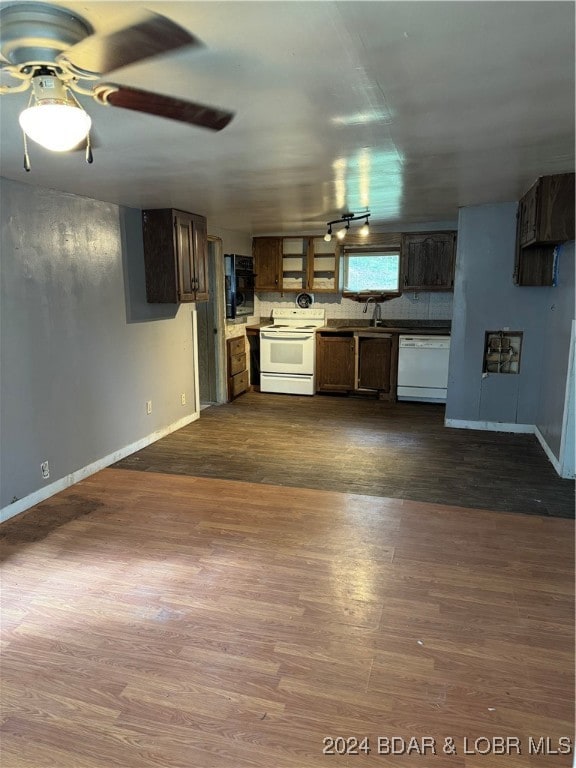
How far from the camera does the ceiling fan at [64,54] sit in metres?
1.23

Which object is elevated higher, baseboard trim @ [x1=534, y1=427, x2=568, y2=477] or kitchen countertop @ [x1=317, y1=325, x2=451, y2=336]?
kitchen countertop @ [x1=317, y1=325, x2=451, y2=336]

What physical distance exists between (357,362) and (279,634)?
470 centimetres

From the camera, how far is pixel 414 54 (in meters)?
1.49

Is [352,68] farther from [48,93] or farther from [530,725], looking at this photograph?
[530,725]

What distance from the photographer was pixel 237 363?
652cm

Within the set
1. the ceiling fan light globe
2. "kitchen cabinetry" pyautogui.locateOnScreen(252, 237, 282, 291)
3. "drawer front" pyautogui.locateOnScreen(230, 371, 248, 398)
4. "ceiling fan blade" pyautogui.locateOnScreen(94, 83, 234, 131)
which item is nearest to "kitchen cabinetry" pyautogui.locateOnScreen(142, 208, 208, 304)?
"drawer front" pyautogui.locateOnScreen(230, 371, 248, 398)

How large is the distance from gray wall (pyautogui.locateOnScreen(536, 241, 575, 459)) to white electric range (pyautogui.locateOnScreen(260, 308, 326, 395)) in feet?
9.50

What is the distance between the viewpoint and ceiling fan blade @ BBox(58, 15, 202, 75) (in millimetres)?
1302

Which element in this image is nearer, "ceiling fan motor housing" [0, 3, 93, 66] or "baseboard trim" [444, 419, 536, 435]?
"ceiling fan motor housing" [0, 3, 93, 66]

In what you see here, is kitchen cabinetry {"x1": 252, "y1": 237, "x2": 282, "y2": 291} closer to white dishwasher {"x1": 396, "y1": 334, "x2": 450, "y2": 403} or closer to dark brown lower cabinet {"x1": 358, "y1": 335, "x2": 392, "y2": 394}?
dark brown lower cabinet {"x1": 358, "y1": 335, "x2": 392, "y2": 394}

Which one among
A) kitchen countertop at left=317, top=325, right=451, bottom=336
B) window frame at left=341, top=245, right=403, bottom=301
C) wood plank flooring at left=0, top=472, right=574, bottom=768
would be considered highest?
window frame at left=341, top=245, right=403, bottom=301

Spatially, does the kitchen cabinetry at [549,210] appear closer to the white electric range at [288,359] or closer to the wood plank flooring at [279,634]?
the wood plank flooring at [279,634]

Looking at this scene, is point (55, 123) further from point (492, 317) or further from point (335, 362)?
point (335, 362)

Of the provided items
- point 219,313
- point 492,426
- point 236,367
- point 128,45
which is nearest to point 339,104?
point 128,45
